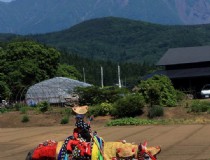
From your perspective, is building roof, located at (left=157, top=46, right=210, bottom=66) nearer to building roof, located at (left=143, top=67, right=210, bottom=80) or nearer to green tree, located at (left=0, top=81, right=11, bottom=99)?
building roof, located at (left=143, top=67, right=210, bottom=80)

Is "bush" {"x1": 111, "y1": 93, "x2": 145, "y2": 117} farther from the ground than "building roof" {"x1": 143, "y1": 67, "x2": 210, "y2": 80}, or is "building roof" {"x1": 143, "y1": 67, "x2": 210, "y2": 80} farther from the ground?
"building roof" {"x1": 143, "y1": 67, "x2": 210, "y2": 80}

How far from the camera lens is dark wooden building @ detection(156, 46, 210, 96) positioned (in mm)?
48625

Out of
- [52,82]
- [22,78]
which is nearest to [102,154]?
[52,82]

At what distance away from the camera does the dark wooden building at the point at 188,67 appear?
48.6 m

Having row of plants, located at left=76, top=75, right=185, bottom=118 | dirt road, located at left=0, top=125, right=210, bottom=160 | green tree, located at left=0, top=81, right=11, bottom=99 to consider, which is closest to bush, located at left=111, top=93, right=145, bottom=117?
row of plants, located at left=76, top=75, right=185, bottom=118

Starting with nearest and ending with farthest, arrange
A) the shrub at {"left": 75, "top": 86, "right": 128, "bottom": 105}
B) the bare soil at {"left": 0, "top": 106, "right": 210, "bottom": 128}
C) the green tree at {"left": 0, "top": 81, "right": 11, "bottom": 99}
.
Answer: the bare soil at {"left": 0, "top": 106, "right": 210, "bottom": 128} < the shrub at {"left": 75, "top": 86, "right": 128, "bottom": 105} < the green tree at {"left": 0, "top": 81, "right": 11, "bottom": 99}

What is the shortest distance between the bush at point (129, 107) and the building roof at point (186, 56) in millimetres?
23170

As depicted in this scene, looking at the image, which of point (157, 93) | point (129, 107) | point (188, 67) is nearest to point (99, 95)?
point (157, 93)

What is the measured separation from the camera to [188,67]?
170 feet

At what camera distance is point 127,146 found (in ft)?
24.5

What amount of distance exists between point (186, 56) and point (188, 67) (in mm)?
2102

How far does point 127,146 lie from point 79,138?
87 centimetres

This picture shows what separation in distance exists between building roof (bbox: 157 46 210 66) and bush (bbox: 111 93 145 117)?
23.2 m

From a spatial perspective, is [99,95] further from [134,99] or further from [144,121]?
[144,121]
